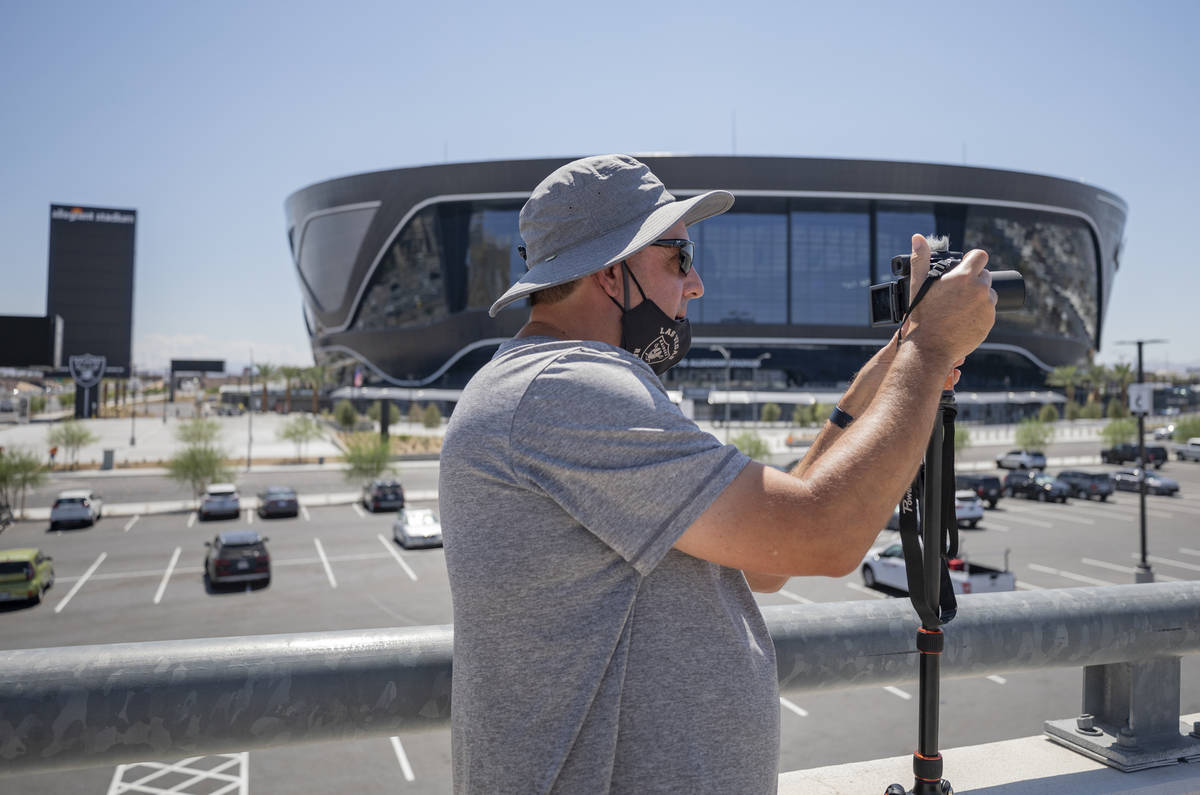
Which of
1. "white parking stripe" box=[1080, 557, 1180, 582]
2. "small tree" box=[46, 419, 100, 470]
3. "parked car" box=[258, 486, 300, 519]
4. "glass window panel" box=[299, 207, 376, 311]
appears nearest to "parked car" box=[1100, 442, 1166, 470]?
"white parking stripe" box=[1080, 557, 1180, 582]

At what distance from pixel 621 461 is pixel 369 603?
60.6ft

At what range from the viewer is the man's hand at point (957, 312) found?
4.68 feet

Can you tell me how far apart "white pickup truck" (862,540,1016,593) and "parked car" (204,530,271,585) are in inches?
522

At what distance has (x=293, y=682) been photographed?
1865 millimetres

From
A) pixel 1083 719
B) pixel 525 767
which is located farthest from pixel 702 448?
pixel 1083 719

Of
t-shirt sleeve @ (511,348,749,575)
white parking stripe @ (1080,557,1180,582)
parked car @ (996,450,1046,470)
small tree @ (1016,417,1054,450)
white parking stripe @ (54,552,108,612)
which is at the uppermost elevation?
t-shirt sleeve @ (511,348,749,575)

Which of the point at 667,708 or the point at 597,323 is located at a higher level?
the point at 597,323

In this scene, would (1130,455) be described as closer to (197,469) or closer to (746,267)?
(746,267)

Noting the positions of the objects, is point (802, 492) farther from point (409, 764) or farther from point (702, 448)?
point (409, 764)

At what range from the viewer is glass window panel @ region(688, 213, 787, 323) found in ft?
299

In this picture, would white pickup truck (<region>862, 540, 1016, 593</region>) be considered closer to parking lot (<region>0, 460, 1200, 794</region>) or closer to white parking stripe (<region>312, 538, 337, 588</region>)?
parking lot (<region>0, 460, 1200, 794</region>)

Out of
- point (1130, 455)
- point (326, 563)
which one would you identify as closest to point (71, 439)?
point (326, 563)

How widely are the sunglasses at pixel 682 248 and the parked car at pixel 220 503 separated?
32533 millimetres

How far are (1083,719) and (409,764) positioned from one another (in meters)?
8.39
